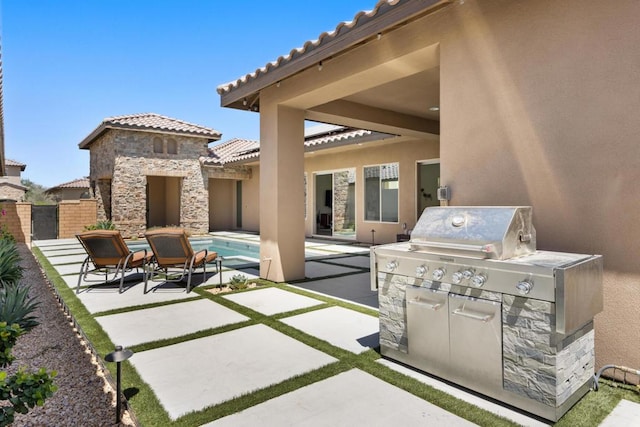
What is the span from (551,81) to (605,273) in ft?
6.51

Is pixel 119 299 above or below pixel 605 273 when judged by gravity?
below

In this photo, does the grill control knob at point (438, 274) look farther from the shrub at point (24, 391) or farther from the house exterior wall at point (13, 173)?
the house exterior wall at point (13, 173)

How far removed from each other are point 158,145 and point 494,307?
65.3 ft

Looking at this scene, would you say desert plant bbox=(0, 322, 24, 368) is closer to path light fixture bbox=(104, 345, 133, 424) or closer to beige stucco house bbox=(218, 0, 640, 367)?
path light fixture bbox=(104, 345, 133, 424)

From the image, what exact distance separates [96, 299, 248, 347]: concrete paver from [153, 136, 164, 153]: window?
15.4m

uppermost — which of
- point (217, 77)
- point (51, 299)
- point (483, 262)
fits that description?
point (217, 77)

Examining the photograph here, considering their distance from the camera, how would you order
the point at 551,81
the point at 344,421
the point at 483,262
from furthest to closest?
the point at 551,81 < the point at 483,262 < the point at 344,421

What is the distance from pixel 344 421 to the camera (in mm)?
2969

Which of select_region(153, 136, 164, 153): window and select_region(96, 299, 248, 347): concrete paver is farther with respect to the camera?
select_region(153, 136, 164, 153): window

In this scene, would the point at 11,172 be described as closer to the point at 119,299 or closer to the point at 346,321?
the point at 119,299

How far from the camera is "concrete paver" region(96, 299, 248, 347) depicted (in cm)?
492

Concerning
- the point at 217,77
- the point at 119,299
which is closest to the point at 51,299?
the point at 119,299

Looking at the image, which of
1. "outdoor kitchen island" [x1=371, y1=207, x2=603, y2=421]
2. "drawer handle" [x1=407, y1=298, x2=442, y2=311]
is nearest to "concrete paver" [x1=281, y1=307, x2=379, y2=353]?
"outdoor kitchen island" [x1=371, y1=207, x2=603, y2=421]

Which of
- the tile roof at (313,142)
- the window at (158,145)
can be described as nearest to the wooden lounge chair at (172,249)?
the tile roof at (313,142)
